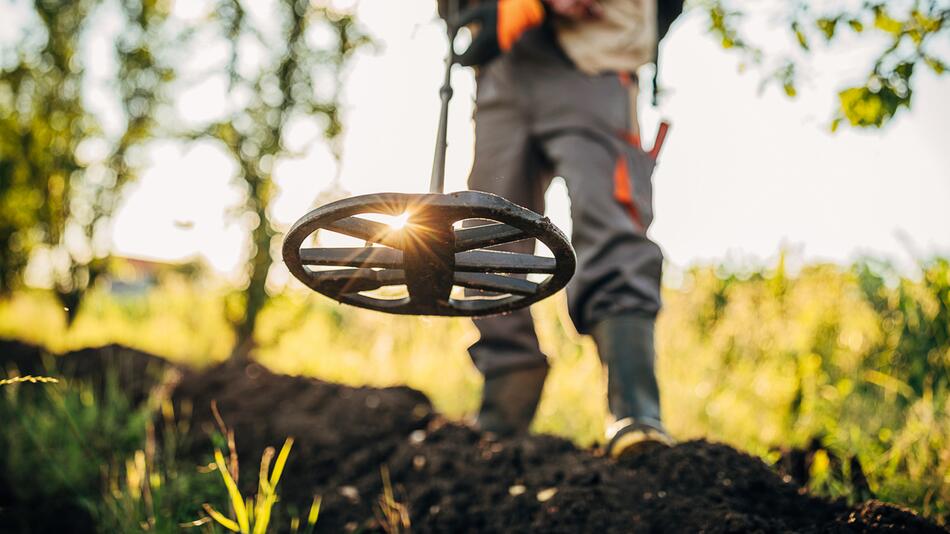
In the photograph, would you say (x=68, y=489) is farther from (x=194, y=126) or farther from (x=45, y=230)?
(x=45, y=230)

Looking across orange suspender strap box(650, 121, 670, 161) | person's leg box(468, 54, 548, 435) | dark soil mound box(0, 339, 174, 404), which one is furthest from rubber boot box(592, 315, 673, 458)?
dark soil mound box(0, 339, 174, 404)

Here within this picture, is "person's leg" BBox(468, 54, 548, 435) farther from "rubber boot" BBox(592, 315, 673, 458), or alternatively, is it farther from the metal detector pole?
the metal detector pole

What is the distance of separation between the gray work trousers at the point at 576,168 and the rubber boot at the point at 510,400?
0.03 m

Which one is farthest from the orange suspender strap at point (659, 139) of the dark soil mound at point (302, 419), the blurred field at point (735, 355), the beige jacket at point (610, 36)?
the dark soil mound at point (302, 419)

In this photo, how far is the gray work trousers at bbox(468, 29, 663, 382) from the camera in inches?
79.4

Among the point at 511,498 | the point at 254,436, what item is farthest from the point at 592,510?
the point at 254,436

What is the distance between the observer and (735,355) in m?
4.16

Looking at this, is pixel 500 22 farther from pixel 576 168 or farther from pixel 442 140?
pixel 442 140

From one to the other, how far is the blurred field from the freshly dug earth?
415 mm

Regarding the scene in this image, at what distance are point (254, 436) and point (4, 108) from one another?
4.22 meters

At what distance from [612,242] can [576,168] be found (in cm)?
23

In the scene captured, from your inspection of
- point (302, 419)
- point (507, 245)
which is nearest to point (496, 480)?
point (507, 245)

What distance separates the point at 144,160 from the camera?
5.17m

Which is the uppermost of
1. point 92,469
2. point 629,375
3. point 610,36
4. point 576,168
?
point 610,36
